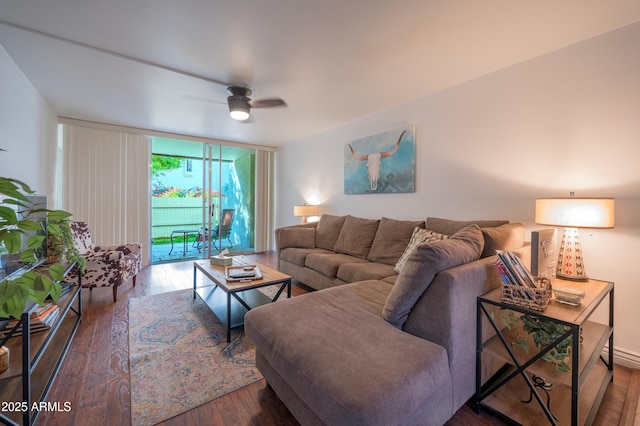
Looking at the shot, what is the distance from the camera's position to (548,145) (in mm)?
2215

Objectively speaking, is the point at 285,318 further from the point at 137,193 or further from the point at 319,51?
the point at 137,193

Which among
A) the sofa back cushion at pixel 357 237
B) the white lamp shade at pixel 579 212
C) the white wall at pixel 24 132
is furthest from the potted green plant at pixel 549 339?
the white wall at pixel 24 132

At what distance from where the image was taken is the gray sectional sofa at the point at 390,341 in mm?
1044

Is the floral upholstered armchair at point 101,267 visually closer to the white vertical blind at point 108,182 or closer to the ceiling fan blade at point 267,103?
the white vertical blind at point 108,182

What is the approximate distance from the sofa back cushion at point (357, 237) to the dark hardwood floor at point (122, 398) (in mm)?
1875

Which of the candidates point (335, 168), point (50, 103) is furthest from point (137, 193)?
point (335, 168)

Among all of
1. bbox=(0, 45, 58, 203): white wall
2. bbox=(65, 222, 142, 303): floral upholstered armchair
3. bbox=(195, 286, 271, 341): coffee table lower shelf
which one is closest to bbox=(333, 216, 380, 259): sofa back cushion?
bbox=(195, 286, 271, 341): coffee table lower shelf

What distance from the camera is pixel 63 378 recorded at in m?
1.71

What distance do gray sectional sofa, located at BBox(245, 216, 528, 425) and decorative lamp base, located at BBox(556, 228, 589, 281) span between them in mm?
Result: 243

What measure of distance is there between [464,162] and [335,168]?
201cm

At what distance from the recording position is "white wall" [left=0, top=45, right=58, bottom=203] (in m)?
2.17

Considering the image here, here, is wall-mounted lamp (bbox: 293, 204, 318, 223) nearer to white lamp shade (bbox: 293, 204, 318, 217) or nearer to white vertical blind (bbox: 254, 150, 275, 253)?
white lamp shade (bbox: 293, 204, 318, 217)

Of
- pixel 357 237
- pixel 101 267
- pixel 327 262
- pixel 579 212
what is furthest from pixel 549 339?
pixel 101 267

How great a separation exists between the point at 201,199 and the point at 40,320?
429 cm
